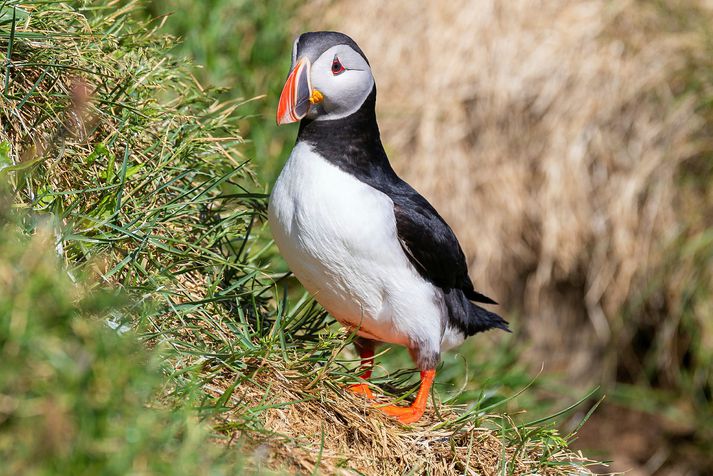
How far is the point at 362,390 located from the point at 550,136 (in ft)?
11.8

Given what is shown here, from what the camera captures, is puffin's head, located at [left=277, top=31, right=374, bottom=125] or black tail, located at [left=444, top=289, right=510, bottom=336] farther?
black tail, located at [left=444, top=289, right=510, bottom=336]

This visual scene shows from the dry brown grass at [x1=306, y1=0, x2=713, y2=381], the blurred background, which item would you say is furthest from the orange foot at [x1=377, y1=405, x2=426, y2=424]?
the dry brown grass at [x1=306, y1=0, x2=713, y2=381]

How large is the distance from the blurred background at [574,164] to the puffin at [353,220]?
8.37 feet

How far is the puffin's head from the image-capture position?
122 inches

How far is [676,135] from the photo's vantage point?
616cm

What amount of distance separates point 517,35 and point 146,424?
5.16 metres

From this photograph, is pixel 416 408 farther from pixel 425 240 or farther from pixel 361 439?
pixel 425 240

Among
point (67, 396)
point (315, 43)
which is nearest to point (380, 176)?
point (315, 43)

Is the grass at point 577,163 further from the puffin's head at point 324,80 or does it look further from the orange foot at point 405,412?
Result: the puffin's head at point 324,80

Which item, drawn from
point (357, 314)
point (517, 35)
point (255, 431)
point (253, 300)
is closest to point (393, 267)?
point (357, 314)

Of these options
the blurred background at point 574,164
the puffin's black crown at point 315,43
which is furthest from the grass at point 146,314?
the blurred background at point 574,164

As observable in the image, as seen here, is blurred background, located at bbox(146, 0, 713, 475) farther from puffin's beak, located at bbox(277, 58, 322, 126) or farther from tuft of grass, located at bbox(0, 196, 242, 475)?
tuft of grass, located at bbox(0, 196, 242, 475)

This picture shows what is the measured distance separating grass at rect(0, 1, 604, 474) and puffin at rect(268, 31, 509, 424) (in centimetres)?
18

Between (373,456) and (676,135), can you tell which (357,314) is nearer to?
(373,456)
